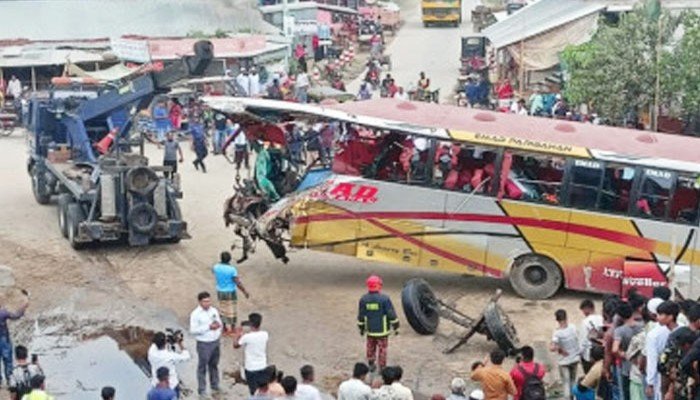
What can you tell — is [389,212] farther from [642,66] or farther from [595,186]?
[642,66]

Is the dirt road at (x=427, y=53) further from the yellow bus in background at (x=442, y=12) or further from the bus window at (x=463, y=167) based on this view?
the bus window at (x=463, y=167)

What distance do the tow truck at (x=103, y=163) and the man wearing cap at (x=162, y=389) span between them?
8611mm

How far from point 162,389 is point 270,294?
6823 millimetres

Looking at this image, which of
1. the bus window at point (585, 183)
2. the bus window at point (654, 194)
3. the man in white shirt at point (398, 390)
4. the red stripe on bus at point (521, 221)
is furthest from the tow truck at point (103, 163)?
the man in white shirt at point (398, 390)

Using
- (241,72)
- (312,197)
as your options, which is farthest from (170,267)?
(241,72)

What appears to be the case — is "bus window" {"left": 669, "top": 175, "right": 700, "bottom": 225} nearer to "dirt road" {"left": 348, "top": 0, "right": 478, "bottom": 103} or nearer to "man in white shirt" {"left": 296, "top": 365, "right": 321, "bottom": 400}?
"man in white shirt" {"left": 296, "top": 365, "right": 321, "bottom": 400}

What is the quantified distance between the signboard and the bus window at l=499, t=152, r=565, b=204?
20994 mm

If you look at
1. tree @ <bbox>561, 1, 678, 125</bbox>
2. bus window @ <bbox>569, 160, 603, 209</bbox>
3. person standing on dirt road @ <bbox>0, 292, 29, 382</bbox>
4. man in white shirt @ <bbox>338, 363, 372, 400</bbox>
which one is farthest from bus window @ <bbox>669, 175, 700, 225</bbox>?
person standing on dirt road @ <bbox>0, 292, 29, 382</bbox>

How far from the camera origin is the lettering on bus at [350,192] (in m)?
17.5

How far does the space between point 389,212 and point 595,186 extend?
3.03 metres

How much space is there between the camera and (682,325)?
10.7 meters

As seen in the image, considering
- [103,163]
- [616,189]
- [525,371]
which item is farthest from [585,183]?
[103,163]

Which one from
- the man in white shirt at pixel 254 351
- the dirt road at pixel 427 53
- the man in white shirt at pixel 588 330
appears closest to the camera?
the man in white shirt at pixel 588 330

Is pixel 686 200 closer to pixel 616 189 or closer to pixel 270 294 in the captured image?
pixel 616 189
